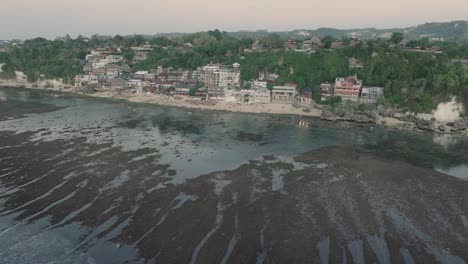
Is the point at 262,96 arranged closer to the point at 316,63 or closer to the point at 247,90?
the point at 247,90

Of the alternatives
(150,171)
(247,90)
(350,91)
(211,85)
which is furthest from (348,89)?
(150,171)

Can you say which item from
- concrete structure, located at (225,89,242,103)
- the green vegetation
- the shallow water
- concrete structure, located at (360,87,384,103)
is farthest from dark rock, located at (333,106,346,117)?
concrete structure, located at (225,89,242,103)

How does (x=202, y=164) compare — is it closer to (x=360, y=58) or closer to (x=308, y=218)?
(x=308, y=218)

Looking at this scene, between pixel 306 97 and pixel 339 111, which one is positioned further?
pixel 306 97

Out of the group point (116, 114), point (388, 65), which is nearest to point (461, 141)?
point (388, 65)

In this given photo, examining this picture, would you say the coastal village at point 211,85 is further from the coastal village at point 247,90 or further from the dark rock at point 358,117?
the dark rock at point 358,117

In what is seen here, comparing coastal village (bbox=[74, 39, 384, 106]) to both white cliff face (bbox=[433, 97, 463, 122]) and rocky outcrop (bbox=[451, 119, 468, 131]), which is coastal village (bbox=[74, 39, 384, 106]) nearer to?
white cliff face (bbox=[433, 97, 463, 122])
